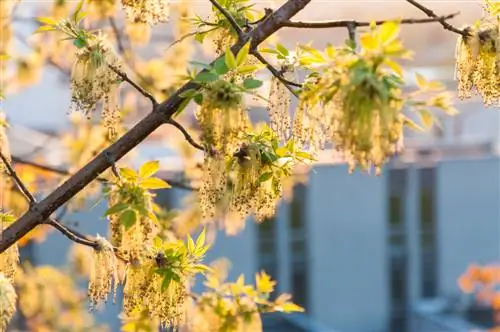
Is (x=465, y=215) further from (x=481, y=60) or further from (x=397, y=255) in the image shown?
(x=481, y=60)

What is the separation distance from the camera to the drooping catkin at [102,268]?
38.9 inches

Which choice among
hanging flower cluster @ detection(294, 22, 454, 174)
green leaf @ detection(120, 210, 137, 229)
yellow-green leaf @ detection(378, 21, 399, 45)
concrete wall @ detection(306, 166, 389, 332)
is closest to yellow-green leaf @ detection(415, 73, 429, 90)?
hanging flower cluster @ detection(294, 22, 454, 174)

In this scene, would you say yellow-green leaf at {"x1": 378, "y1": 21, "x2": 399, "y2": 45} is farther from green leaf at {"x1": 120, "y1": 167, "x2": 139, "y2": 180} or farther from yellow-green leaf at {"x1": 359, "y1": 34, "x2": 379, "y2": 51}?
green leaf at {"x1": 120, "y1": 167, "x2": 139, "y2": 180}

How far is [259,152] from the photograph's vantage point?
933 mm

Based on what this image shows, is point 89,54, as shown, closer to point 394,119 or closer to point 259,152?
point 259,152

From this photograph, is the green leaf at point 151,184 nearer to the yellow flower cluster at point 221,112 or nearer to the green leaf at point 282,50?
the yellow flower cluster at point 221,112

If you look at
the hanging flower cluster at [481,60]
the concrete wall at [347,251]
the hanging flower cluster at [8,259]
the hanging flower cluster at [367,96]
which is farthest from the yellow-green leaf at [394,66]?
the concrete wall at [347,251]

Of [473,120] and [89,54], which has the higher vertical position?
[473,120]

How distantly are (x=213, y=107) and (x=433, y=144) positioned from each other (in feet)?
19.0

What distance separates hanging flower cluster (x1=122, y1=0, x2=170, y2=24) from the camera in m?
1.04

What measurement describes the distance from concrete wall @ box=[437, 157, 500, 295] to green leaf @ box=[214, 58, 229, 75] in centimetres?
515

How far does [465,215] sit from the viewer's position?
591cm

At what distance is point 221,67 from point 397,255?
5.15 meters

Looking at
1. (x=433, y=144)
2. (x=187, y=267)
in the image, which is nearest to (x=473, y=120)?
(x=433, y=144)
